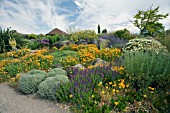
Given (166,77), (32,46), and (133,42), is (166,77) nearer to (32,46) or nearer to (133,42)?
(133,42)

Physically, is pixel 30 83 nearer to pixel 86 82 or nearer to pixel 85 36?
pixel 86 82

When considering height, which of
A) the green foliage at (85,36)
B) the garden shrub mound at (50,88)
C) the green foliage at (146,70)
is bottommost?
the garden shrub mound at (50,88)

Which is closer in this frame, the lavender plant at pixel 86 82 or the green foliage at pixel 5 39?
the lavender plant at pixel 86 82

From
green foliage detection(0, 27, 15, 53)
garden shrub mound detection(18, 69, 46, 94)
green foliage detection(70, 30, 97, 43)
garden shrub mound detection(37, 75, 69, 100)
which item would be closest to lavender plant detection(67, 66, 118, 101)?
garden shrub mound detection(37, 75, 69, 100)

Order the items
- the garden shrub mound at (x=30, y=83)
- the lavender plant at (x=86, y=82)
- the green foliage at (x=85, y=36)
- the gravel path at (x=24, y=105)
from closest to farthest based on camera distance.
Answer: the gravel path at (x=24, y=105), the lavender plant at (x=86, y=82), the garden shrub mound at (x=30, y=83), the green foliage at (x=85, y=36)

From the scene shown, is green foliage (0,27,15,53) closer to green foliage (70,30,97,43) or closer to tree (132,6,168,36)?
green foliage (70,30,97,43)

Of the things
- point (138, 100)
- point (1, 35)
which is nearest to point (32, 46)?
point (1, 35)

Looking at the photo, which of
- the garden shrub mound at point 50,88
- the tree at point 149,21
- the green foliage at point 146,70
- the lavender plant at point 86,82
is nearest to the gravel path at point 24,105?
the garden shrub mound at point 50,88

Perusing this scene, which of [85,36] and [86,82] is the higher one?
[85,36]

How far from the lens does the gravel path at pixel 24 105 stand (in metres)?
3.36

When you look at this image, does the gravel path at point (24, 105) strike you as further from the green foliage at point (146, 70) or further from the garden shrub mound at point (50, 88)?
the green foliage at point (146, 70)

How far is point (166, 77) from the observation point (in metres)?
3.61

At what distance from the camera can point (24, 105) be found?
3.63 metres

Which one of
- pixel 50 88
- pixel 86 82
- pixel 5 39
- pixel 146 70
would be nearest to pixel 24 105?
pixel 50 88
